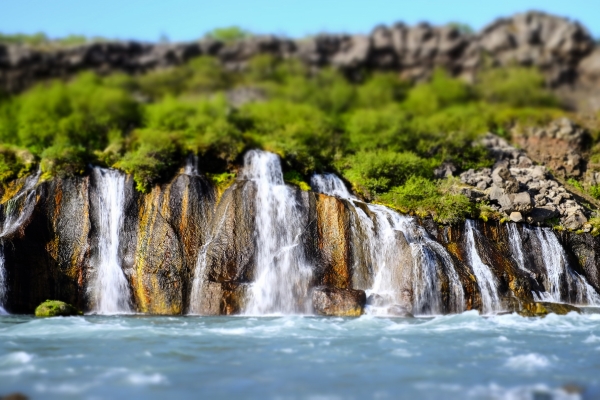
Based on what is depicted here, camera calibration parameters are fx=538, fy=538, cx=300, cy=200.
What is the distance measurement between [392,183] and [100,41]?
22994 mm

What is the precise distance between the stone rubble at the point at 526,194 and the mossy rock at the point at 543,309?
16.3 ft

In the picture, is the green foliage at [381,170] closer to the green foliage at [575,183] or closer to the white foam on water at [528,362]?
the green foliage at [575,183]

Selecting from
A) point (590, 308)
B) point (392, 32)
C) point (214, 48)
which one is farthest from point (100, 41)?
point (590, 308)

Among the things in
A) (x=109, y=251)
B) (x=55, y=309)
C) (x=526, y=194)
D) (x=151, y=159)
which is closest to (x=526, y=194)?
(x=526, y=194)

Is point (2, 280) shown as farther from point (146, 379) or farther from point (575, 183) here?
point (575, 183)

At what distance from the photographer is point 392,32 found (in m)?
39.2

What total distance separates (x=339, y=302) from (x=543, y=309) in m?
6.24

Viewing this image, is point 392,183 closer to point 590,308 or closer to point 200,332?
point 590,308

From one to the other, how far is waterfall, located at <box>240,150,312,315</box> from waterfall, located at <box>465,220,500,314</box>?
5.67 meters

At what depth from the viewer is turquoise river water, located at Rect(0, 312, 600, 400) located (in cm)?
878

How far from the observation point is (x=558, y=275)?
19984 millimetres

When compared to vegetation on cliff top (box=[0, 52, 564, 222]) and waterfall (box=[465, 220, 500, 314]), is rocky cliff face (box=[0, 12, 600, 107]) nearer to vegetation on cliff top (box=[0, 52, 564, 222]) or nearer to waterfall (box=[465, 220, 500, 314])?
vegetation on cliff top (box=[0, 52, 564, 222])

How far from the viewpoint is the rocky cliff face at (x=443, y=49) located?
38.0 meters

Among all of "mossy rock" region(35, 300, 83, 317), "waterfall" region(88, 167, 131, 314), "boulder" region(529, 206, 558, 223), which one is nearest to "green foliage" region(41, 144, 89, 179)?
"waterfall" region(88, 167, 131, 314)
